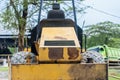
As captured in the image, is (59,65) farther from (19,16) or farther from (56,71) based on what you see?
(19,16)

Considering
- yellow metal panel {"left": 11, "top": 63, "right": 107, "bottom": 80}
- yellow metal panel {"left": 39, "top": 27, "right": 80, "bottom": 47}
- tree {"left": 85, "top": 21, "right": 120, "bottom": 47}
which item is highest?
yellow metal panel {"left": 39, "top": 27, "right": 80, "bottom": 47}

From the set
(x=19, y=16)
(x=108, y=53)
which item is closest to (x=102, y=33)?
(x=108, y=53)

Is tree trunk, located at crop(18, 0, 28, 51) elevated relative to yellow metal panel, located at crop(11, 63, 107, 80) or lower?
lower

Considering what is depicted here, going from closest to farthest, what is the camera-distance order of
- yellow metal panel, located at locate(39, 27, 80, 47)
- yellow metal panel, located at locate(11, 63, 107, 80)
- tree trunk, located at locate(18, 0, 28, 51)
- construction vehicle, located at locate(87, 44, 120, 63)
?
yellow metal panel, located at locate(11, 63, 107, 80)
yellow metal panel, located at locate(39, 27, 80, 47)
tree trunk, located at locate(18, 0, 28, 51)
construction vehicle, located at locate(87, 44, 120, 63)

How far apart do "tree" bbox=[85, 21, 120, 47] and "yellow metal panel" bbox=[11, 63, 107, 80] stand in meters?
58.0

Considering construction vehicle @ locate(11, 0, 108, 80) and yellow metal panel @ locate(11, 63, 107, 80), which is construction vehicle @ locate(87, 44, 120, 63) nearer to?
construction vehicle @ locate(11, 0, 108, 80)

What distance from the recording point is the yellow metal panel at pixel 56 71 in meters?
10.7

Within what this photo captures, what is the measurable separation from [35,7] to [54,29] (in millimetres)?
22482

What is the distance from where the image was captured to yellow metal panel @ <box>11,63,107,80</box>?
10.7 meters

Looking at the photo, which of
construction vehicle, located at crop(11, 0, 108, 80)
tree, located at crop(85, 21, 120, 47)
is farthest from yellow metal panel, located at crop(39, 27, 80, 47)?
tree, located at crop(85, 21, 120, 47)

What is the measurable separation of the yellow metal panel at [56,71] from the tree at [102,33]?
58.0 meters

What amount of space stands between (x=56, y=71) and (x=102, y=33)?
61776 millimetres

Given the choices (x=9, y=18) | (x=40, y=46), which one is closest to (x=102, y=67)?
(x=40, y=46)

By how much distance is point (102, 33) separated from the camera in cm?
7212
